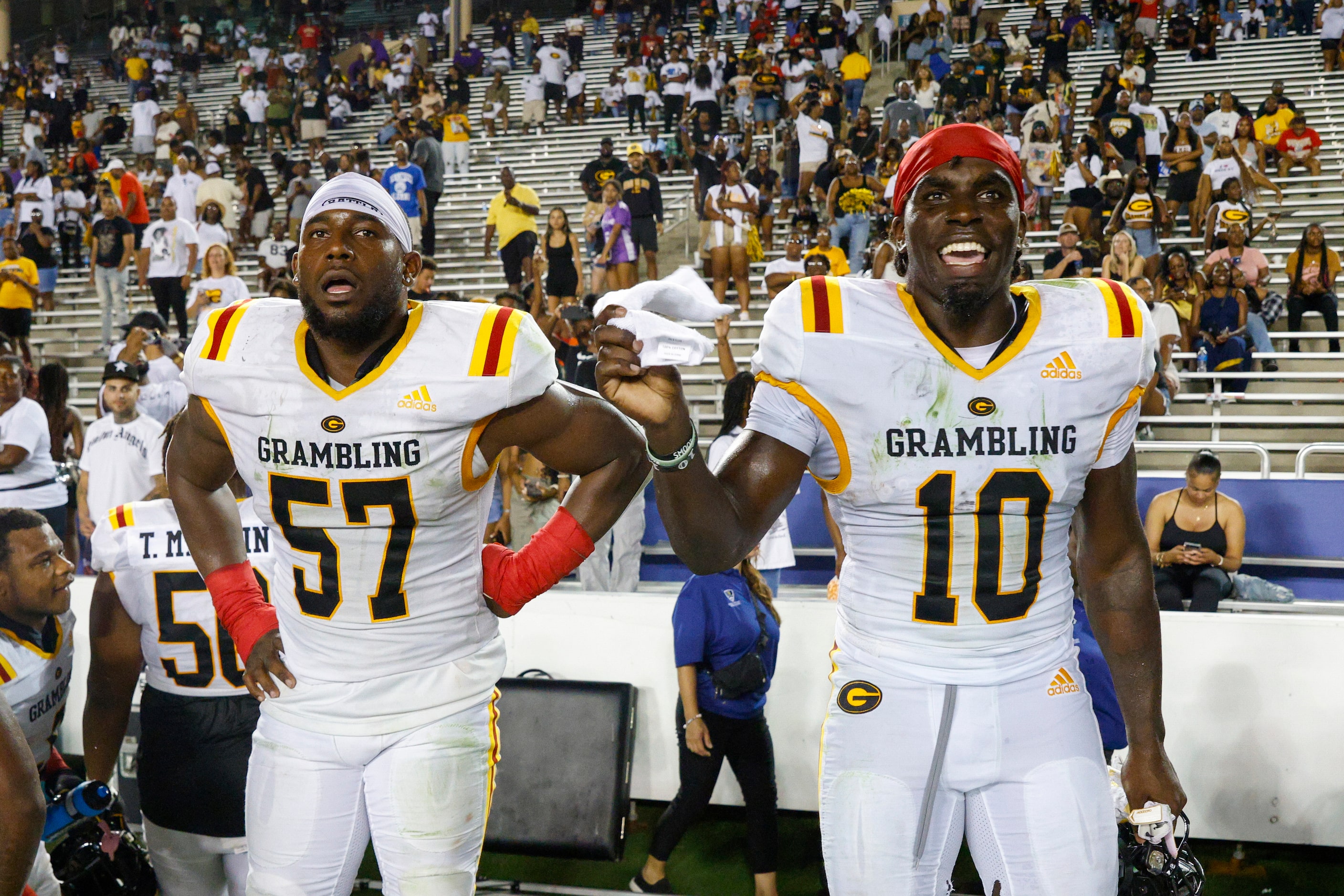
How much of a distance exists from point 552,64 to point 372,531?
711 inches

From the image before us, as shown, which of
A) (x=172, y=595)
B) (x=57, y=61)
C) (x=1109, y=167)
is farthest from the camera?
(x=57, y=61)

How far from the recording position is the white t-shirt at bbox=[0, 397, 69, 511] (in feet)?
23.3

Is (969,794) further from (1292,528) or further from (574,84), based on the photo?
(574,84)

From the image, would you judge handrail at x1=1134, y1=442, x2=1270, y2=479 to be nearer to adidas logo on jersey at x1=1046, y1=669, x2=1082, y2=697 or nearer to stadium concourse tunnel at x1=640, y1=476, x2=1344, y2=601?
stadium concourse tunnel at x1=640, y1=476, x2=1344, y2=601

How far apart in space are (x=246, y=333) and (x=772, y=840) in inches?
116

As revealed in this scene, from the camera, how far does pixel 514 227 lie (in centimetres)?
1323

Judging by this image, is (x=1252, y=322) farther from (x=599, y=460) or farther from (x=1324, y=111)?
(x=599, y=460)

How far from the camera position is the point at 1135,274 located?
10.2 metres

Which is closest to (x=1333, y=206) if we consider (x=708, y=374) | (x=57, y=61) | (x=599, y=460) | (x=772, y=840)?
(x=708, y=374)

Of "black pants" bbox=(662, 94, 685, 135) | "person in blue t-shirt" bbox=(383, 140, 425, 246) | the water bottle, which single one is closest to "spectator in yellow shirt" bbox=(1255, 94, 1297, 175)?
"black pants" bbox=(662, 94, 685, 135)

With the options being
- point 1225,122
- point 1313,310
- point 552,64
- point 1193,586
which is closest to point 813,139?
point 1225,122

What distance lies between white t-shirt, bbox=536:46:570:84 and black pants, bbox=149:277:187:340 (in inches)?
336

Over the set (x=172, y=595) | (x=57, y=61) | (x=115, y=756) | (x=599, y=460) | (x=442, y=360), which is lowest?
(x=115, y=756)

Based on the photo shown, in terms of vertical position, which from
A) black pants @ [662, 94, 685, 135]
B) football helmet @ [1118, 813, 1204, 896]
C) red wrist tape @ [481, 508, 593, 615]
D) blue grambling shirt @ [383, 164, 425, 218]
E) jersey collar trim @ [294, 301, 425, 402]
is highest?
black pants @ [662, 94, 685, 135]
